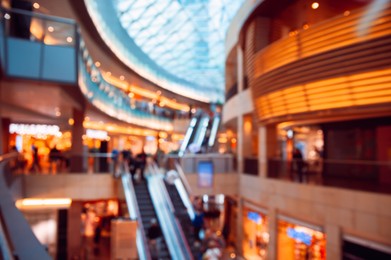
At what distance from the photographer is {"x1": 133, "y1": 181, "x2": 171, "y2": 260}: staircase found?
40.9 ft

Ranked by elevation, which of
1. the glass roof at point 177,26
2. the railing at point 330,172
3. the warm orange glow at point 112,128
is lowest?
the railing at point 330,172

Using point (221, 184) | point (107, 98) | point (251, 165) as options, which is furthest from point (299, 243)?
point (107, 98)

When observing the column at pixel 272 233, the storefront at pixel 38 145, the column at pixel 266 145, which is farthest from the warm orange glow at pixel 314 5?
the storefront at pixel 38 145

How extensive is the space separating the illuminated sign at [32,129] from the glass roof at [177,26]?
10.2m

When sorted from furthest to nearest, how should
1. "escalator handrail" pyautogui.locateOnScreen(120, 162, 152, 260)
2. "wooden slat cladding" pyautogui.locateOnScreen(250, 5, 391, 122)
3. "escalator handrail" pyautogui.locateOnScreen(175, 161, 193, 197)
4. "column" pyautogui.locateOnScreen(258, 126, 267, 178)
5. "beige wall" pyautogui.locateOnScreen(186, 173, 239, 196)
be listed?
"beige wall" pyautogui.locateOnScreen(186, 173, 239, 196)
"column" pyautogui.locateOnScreen(258, 126, 267, 178)
"escalator handrail" pyautogui.locateOnScreen(175, 161, 193, 197)
"escalator handrail" pyautogui.locateOnScreen(120, 162, 152, 260)
"wooden slat cladding" pyautogui.locateOnScreen(250, 5, 391, 122)

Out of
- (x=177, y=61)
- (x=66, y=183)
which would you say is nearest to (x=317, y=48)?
(x=66, y=183)

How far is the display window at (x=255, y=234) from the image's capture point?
16980 millimetres

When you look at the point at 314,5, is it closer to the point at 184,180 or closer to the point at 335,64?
the point at 335,64

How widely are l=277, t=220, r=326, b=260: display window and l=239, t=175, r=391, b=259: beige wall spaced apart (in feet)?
1.41

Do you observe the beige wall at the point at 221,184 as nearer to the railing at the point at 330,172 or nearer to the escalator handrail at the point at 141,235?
the railing at the point at 330,172

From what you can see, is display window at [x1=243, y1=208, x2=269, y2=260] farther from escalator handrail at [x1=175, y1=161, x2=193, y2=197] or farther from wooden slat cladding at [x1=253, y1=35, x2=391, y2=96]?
wooden slat cladding at [x1=253, y1=35, x2=391, y2=96]

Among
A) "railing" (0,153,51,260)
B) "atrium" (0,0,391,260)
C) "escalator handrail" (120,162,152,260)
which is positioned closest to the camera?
"railing" (0,153,51,260)

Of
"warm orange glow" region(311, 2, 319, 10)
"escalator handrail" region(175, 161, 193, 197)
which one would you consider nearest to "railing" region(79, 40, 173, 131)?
"escalator handrail" region(175, 161, 193, 197)

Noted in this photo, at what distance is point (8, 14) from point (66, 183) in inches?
356
